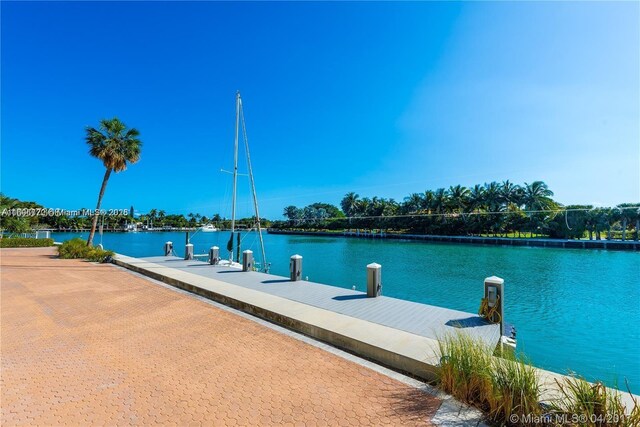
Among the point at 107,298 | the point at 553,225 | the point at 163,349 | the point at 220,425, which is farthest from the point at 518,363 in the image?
the point at 553,225

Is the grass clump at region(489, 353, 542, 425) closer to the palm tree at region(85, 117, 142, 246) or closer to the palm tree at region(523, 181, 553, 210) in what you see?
the palm tree at region(85, 117, 142, 246)

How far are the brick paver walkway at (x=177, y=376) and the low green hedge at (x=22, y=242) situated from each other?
2663 centimetres

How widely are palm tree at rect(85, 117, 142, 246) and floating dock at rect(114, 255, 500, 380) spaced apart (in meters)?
13.9

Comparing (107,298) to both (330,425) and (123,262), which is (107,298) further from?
(330,425)

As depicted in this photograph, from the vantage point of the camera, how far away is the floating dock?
5.30 metres

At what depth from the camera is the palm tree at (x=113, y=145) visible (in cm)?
2111

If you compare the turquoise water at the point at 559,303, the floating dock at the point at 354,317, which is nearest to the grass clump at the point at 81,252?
the floating dock at the point at 354,317

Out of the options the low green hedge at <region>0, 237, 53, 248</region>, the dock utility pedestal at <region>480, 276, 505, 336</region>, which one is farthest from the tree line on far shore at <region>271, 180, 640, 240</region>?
the dock utility pedestal at <region>480, 276, 505, 336</region>

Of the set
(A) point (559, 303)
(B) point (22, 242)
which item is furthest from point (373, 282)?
(B) point (22, 242)

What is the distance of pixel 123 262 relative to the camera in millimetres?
16219

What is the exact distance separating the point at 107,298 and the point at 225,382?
7177mm

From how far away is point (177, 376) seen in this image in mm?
4688

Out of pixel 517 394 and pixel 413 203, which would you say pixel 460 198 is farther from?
pixel 517 394

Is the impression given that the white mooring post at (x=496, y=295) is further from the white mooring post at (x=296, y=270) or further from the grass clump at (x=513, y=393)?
the white mooring post at (x=296, y=270)
